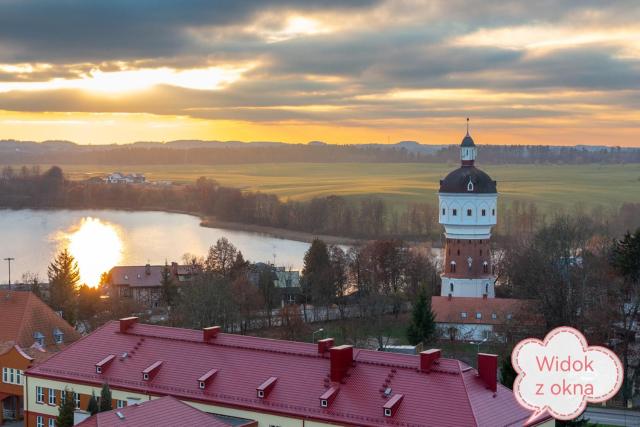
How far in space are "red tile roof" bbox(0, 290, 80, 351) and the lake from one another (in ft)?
101

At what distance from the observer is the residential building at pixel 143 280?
61094 mm

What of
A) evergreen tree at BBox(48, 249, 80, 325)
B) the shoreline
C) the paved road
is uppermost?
evergreen tree at BBox(48, 249, 80, 325)

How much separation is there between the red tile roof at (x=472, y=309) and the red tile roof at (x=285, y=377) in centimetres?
2098

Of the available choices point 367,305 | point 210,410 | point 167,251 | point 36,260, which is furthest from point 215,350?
point 167,251

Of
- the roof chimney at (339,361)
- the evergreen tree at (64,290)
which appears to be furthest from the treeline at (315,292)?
the roof chimney at (339,361)

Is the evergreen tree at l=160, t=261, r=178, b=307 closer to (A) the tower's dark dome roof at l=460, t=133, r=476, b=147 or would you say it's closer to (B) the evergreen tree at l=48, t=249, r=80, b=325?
(B) the evergreen tree at l=48, t=249, r=80, b=325

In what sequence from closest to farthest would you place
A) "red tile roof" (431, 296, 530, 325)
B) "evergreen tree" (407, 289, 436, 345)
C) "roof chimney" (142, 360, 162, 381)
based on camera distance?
1. "roof chimney" (142, 360, 162, 381)
2. "evergreen tree" (407, 289, 436, 345)
3. "red tile roof" (431, 296, 530, 325)

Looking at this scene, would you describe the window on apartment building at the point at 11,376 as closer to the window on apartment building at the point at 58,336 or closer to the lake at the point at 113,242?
the window on apartment building at the point at 58,336

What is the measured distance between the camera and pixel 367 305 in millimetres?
50875

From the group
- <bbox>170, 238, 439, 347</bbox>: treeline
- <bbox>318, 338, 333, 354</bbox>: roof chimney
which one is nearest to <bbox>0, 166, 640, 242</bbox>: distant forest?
<bbox>170, 238, 439, 347</bbox>: treeline

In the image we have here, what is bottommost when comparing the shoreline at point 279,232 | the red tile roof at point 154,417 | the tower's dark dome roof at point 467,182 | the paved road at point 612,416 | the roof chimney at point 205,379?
the paved road at point 612,416

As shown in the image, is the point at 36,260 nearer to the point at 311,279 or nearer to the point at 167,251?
the point at 167,251

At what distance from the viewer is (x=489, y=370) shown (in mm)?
23828

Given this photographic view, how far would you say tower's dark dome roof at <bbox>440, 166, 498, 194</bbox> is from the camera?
52656mm
